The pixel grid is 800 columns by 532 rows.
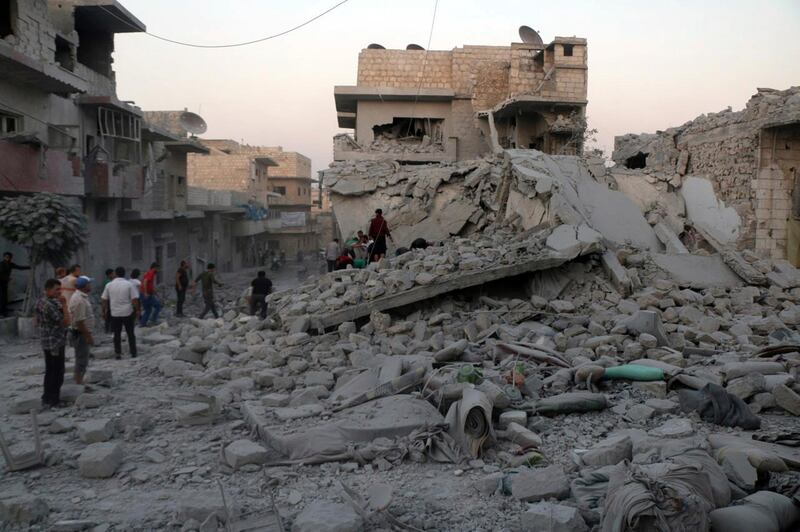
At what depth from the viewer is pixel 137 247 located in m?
20.9

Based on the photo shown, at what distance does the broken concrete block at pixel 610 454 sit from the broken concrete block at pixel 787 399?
166 centimetres

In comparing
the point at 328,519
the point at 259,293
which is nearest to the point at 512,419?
A: the point at 328,519

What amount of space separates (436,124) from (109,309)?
54.0 feet

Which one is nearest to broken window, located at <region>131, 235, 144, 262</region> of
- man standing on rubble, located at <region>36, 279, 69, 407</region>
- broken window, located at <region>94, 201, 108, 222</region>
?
broken window, located at <region>94, 201, 108, 222</region>

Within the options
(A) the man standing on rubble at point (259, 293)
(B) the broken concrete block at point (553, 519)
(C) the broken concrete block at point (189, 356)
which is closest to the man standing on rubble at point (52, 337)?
(C) the broken concrete block at point (189, 356)

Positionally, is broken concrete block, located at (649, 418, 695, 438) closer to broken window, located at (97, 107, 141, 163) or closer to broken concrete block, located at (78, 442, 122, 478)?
broken concrete block, located at (78, 442, 122, 478)

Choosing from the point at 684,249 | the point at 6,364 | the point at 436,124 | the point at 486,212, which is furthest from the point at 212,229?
the point at 684,249

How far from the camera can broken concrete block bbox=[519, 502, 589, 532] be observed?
3449 mm

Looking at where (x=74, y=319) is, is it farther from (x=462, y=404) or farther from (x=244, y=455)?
(x=462, y=404)

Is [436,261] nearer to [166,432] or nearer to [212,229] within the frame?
[166,432]

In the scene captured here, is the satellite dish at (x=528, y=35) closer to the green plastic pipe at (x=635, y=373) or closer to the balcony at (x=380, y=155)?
the balcony at (x=380, y=155)

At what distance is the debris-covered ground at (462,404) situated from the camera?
390cm

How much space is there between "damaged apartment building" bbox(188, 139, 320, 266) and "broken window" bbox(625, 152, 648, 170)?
1658 cm

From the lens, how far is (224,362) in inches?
317
